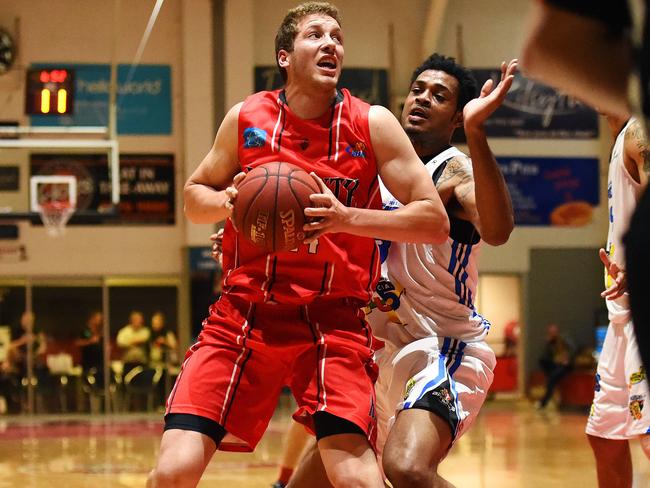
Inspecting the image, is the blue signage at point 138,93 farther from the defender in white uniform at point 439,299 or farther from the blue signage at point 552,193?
the defender in white uniform at point 439,299

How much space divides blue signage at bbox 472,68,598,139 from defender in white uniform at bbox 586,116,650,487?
14814 mm

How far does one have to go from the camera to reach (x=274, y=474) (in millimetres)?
8195

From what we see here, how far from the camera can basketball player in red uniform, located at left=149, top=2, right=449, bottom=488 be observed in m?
3.41

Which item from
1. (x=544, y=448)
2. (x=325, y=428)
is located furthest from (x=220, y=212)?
(x=544, y=448)

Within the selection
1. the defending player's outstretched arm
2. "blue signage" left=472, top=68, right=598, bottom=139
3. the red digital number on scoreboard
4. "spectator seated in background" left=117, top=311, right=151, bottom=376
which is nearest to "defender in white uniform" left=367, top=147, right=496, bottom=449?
the defending player's outstretched arm

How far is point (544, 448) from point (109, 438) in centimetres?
541

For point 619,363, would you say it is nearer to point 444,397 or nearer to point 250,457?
point 444,397

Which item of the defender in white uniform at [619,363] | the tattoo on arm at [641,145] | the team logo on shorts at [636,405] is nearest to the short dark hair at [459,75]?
the defender in white uniform at [619,363]

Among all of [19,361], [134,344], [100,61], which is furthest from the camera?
[100,61]

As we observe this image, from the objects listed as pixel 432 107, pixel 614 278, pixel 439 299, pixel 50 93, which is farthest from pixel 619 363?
pixel 50 93

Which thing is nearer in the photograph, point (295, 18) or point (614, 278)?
point (295, 18)

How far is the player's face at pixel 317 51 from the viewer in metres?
3.78

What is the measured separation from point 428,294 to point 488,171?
2.17 ft

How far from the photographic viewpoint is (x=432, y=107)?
14.9 ft
